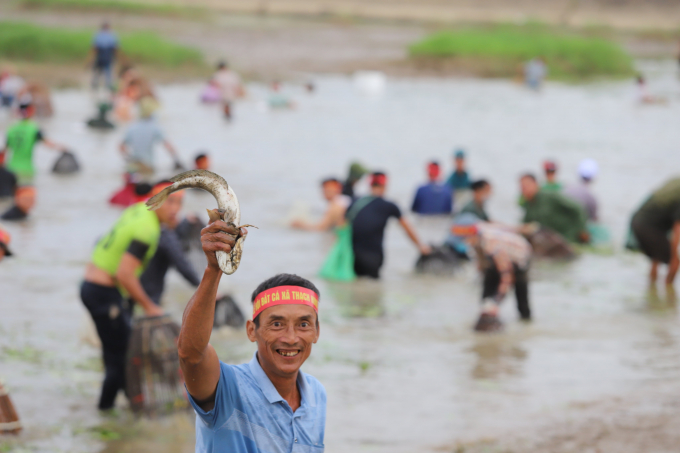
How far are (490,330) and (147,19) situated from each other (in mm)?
47345

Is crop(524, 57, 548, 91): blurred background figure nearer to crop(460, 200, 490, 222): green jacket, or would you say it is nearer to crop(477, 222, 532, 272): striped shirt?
crop(460, 200, 490, 222): green jacket

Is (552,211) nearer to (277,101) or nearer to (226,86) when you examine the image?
(226,86)

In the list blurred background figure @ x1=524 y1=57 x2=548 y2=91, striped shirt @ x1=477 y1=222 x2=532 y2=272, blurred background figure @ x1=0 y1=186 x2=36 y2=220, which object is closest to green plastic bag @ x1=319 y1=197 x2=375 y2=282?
striped shirt @ x1=477 y1=222 x2=532 y2=272

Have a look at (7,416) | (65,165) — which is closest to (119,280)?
(7,416)

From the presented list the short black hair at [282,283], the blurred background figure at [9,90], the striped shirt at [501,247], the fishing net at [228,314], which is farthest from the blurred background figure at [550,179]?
the blurred background figure at [9,90]

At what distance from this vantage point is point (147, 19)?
53000 mm

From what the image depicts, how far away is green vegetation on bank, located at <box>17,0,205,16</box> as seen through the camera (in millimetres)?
53031

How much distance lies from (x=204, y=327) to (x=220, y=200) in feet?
1.29

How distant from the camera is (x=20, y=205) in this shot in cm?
1330

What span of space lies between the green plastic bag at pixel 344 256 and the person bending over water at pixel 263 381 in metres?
7.94

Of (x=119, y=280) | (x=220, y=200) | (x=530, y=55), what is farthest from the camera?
(x=530, y=55)

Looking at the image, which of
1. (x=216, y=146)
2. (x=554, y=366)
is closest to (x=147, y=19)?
(x=216, y=146)

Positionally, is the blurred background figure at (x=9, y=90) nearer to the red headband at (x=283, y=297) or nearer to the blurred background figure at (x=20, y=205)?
the blurred background figure at (x=20, y=205)

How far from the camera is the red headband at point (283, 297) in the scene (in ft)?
10.3
